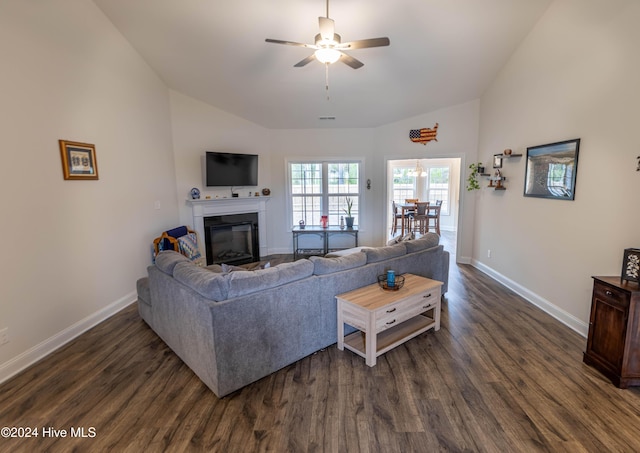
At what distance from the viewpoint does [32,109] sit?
2771mm

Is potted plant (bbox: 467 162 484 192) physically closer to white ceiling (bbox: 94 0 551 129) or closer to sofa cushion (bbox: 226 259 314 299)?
white ceiling (bbox: 94 0 551 129)

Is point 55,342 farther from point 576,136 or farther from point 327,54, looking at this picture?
point 576,136

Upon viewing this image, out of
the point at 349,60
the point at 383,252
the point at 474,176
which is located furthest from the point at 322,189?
the point at 349,60

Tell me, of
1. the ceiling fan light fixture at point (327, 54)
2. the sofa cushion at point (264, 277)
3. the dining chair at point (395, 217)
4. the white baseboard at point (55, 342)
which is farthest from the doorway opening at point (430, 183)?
the white baseboard at point (55, 342)

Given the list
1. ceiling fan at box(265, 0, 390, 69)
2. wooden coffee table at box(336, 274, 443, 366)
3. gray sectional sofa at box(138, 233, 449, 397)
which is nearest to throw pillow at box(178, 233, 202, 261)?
gray sectional sofa at box(138, 233, 449, 397)

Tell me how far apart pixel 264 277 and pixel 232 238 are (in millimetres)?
3968

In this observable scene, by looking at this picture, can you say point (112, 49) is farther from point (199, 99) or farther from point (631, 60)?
point (631, 60)

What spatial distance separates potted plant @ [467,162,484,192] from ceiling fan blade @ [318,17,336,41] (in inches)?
145

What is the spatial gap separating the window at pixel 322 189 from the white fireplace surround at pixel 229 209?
0.78 metres

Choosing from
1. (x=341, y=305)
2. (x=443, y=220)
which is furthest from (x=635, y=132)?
(x=443, y=220)

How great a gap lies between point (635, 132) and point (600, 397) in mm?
2183

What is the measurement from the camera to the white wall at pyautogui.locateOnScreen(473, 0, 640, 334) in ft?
8.80

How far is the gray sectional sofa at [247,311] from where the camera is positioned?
88.2 inches

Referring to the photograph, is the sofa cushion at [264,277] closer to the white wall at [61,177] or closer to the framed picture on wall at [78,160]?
the white wall at [61,177]
